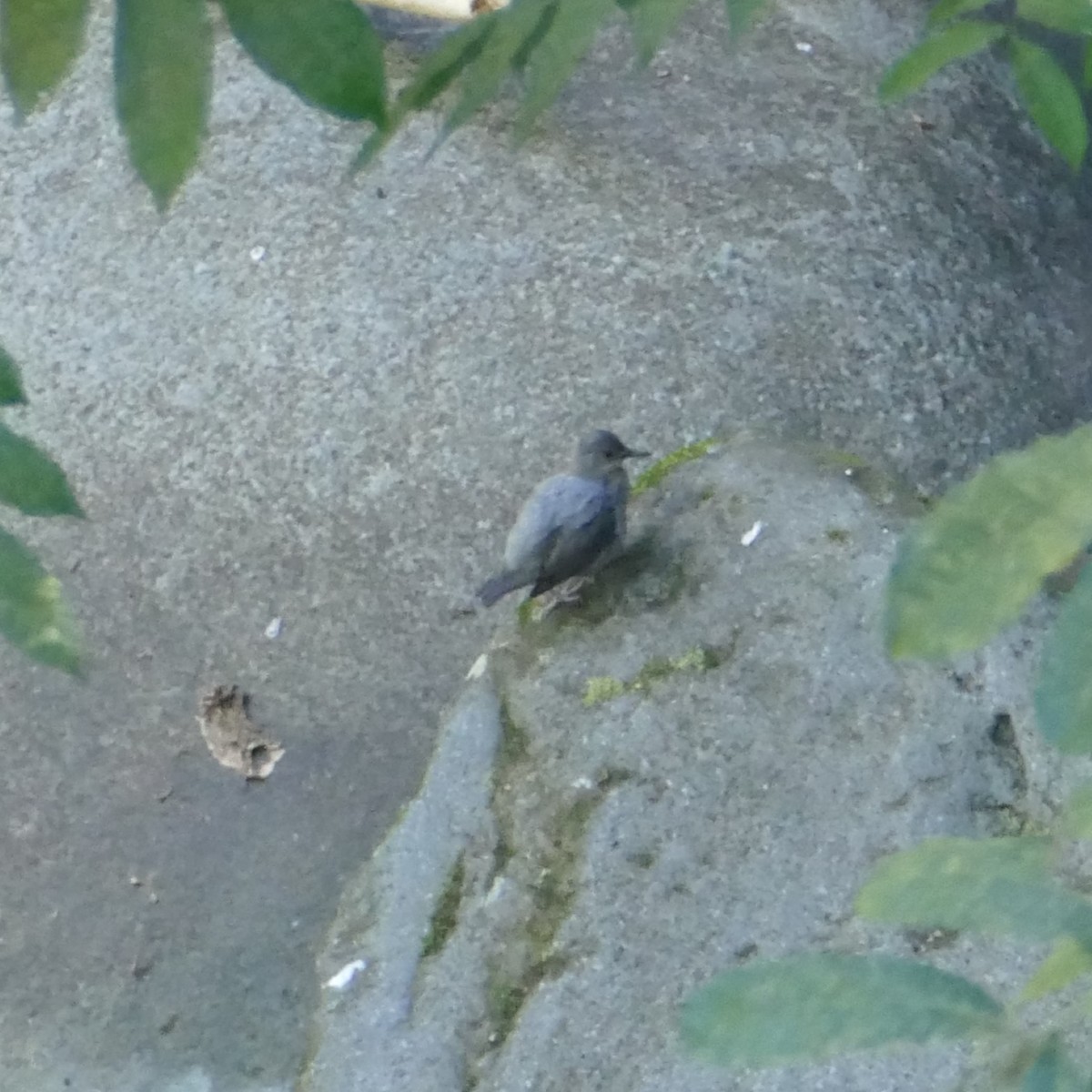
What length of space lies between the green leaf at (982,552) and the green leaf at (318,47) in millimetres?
456

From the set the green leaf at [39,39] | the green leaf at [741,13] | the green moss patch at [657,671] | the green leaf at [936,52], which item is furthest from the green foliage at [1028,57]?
the green moss patch at [657,671]

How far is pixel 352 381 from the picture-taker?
4137 millimetres

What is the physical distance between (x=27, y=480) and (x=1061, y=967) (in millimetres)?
678

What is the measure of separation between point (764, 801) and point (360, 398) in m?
2.00

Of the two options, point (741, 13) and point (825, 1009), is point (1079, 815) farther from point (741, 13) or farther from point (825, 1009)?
point (741, 13)

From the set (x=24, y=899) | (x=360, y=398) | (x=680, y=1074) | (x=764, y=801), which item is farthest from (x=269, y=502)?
(x=680, y=1074)

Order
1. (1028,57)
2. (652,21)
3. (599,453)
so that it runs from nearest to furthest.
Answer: (652,21)
(1028,57)
(599,453)

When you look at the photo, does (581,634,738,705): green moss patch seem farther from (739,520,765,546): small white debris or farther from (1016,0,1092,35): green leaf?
(1016,0,1092,35): green leaf

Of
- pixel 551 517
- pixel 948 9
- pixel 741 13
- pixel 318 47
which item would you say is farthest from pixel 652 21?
pixel 551 517

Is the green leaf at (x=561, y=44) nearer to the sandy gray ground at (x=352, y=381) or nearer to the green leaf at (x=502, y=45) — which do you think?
the green leaf at (x=502, y=45)

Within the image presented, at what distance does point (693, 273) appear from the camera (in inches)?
165

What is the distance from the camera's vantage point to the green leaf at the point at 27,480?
93 centimetres

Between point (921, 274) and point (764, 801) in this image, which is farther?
point (921, 274)

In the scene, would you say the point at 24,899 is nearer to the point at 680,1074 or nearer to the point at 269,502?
the point at 269,502
